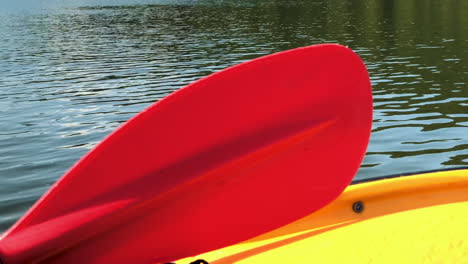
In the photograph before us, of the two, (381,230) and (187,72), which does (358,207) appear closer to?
(381,230)

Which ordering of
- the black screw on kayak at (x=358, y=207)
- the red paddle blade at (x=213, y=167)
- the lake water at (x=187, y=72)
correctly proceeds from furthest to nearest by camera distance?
the lake water at (x=187, y=72) → the black screw on kayak at (x=358, y=207) → the red paddle blade at (x=213, y=167)

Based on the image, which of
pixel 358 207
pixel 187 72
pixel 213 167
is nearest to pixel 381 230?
pixel 358 207

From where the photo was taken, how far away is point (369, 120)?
10.2 ft

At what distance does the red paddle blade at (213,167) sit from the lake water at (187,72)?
364 cm

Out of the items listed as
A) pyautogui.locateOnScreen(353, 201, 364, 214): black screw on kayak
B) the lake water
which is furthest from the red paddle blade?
the lake water

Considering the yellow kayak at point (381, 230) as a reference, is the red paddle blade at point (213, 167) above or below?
above

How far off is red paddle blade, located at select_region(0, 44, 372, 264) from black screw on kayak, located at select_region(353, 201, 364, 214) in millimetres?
391

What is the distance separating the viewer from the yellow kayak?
2807 mm

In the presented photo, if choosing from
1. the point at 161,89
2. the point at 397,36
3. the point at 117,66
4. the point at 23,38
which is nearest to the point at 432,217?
the point at 161,89

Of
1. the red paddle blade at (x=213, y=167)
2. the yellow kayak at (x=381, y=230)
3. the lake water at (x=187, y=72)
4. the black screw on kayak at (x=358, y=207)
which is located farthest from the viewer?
the lake water at (x=187, y=72)

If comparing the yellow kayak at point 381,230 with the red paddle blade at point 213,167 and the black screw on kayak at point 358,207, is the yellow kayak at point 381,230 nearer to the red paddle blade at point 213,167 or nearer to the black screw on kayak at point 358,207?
the black screw on kayak at point 358,207

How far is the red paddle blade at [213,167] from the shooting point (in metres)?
2.45

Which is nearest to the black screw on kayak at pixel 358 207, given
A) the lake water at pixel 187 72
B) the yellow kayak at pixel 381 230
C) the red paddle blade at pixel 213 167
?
the yellow kayak at pixel 381 230

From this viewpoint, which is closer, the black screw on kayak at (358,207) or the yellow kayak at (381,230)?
the yellow kayak at (381,230)
